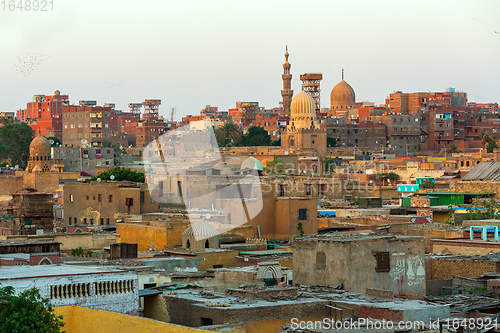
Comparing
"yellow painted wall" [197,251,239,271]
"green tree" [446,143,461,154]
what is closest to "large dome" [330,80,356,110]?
"green tree" [446,143,461,154]

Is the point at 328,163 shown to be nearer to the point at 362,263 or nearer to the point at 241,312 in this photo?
the point at 362,263

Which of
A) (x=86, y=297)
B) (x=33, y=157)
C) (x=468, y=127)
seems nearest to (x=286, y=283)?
(x=86, y=297)

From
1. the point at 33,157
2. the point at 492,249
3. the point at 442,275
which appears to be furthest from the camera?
the point at 33,157

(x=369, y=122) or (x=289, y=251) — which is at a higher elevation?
(x=369, y=122)

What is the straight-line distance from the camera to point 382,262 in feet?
54.3

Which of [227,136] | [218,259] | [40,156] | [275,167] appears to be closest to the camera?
[218,259]

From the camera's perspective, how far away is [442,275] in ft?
62.1

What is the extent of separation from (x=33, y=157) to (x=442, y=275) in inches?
1738

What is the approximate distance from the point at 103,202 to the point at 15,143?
48504 millimetres

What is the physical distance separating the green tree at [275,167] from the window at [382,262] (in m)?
37.5

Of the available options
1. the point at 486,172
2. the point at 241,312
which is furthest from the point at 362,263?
the point at 486,172

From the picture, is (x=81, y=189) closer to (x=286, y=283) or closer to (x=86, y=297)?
(x=286, y=283)

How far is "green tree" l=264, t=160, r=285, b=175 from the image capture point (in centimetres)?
5529

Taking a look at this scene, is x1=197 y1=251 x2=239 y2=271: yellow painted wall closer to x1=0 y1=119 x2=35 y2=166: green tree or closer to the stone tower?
the stone tower
